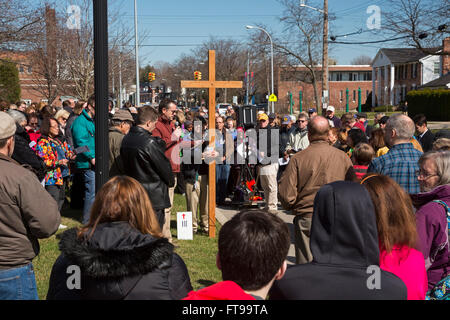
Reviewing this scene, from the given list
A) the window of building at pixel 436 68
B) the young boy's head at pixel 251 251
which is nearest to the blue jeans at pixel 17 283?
the young boy's head at pixel 251 251

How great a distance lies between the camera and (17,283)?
3541 millimetres

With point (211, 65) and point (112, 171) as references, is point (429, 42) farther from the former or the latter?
point (112, 171)

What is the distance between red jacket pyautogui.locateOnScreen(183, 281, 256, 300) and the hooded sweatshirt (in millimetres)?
481

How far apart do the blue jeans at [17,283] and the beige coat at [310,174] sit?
268cm

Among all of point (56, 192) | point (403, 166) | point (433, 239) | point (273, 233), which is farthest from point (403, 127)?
point (56, 192)

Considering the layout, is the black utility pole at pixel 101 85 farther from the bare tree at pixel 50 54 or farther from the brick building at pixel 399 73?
the brick building at pixel 399 73

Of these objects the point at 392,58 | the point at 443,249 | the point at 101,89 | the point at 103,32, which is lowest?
the point at 443,249

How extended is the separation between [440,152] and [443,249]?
952 mm

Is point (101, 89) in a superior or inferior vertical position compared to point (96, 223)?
superior

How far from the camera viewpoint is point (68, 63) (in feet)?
65.5

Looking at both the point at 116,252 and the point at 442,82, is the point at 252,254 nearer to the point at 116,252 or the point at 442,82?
the point at 116,252
